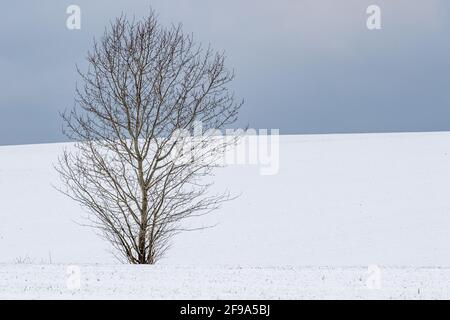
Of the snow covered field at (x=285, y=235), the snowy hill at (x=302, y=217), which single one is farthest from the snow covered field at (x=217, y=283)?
the snowy hill at (x=302, y=217)

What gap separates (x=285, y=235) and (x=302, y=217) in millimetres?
2908

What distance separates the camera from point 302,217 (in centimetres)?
3450

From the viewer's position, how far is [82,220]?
1419 inches

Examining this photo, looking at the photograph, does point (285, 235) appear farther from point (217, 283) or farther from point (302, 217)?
point (217, 283)

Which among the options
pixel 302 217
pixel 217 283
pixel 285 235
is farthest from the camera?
pixel 302 217

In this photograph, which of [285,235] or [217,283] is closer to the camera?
[217,283]

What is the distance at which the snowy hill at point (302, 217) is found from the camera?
1152 inches

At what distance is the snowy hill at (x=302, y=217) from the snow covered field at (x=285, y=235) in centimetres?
6

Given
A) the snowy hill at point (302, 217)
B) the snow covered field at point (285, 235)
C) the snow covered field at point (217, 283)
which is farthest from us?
the snowy hill at point (302, 217)

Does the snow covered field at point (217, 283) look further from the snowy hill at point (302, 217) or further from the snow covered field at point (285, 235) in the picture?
the snowy hill at point (302, 217)

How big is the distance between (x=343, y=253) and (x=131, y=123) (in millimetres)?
12196

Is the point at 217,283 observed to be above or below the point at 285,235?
above

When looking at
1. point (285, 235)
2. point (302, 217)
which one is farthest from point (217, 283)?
point (302, 217)
